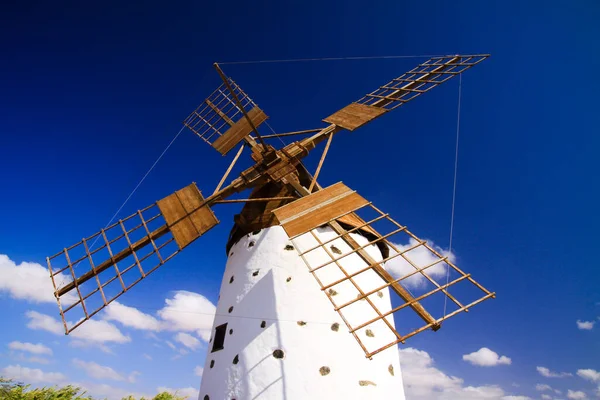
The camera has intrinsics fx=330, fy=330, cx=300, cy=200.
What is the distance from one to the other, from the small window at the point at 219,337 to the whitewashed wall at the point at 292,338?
0.13m

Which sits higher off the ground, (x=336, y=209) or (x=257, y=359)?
(x=336, y=209)

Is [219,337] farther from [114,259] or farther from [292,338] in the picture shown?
[114,259]

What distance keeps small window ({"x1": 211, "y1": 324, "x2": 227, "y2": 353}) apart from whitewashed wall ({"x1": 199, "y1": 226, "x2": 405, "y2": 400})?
0.42ft

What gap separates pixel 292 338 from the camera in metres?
6.24

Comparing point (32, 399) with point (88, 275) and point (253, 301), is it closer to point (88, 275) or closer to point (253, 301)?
point (88, 275)

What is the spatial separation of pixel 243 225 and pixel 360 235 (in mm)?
3018

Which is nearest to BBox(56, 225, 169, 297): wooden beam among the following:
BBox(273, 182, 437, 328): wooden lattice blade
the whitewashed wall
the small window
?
the whitewashed wall

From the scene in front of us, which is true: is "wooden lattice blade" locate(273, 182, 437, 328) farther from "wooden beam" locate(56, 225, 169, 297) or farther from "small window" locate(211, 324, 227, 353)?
"wooden beam" locate(56, 225, 169, 297)

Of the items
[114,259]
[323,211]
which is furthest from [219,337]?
[323,211]

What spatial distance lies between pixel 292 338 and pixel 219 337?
6.74ft

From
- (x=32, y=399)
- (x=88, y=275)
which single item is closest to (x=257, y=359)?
(x=88, y=275)

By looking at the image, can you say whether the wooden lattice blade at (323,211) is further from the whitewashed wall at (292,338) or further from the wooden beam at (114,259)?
the wooden beam at (114,259)

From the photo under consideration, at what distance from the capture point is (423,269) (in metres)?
5.21

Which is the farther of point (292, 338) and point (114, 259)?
point (114, 259)
